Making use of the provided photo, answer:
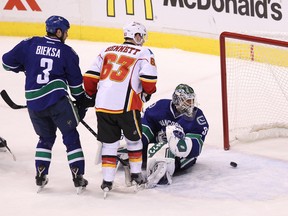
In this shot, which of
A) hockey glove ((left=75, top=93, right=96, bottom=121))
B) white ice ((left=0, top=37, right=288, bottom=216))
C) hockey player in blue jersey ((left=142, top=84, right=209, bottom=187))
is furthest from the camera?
hockey player in blue jersey ((left=142, top=84, right=209, bottom=187))

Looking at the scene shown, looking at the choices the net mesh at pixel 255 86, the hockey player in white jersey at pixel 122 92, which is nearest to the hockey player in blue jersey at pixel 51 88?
the hockey player in white jersey at pixel 122 92

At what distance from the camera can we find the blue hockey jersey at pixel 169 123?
4.64m

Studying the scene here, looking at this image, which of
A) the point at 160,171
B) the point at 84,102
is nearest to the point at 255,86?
the point at 160,171

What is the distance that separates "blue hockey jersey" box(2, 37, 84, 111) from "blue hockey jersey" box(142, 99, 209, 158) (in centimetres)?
65

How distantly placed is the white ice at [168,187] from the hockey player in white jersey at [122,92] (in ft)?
0.65

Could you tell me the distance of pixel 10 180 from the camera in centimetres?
452

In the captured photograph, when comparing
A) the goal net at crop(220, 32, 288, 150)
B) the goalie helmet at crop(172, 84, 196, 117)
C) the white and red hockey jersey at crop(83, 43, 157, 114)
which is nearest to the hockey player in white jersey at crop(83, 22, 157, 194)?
the white and red hockey jersey at crop(83, 43, 157, 114)

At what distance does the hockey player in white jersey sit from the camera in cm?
414

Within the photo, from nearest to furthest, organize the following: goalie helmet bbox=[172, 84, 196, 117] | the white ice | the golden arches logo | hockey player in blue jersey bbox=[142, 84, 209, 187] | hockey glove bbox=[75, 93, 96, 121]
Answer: the white ice, hockey glove bbox=[75, 93, 96, 121], hockey player in blue jersey bbox=[142, 84, 209, 187], goalie helmet bbox=[172, 84, 196, 117], the golden arches logo

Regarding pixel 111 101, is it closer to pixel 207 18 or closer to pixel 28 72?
pixel 28 72

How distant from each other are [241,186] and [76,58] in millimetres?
1127

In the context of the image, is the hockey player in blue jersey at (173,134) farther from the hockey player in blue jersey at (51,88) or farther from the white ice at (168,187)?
the hockey player in blue jersey at (51,88)

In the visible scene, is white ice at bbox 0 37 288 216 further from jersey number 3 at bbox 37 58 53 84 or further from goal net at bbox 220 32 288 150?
jersey number 3 at bbox 37 58 53 84

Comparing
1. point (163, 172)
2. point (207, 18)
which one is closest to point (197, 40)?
point (207, 18)
